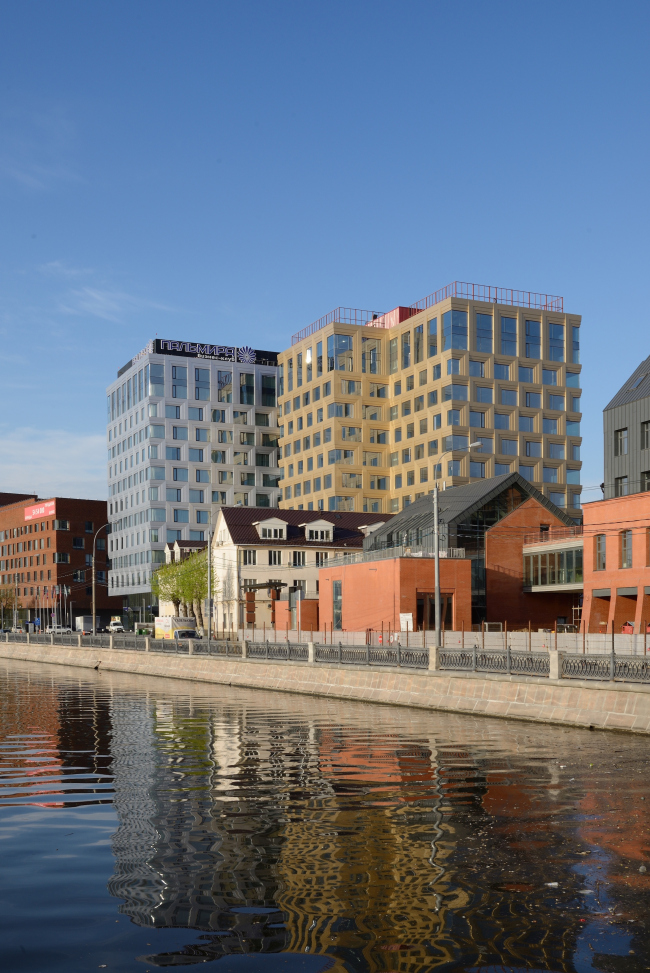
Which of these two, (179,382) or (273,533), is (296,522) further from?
(179,382)

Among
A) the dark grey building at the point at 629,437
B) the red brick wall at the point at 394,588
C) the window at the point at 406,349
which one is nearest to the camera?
the red brick wall at the point at 394,588

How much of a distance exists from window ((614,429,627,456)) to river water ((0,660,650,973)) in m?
49.3

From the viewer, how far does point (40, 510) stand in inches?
6895

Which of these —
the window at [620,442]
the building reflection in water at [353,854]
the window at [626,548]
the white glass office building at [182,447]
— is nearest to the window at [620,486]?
the window at [620,442]

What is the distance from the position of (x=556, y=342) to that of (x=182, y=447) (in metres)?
56.2

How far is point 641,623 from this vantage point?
200 ft

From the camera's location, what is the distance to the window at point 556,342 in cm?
11394

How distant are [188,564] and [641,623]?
188 feet

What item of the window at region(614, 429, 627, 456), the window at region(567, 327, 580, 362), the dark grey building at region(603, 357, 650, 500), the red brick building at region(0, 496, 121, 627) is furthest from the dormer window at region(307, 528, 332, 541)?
the red brick building at region(0, 496, 121, 627)

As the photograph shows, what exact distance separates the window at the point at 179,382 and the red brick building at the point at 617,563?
86603mm

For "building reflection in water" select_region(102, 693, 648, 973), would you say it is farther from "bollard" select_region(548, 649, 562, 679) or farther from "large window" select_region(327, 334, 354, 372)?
"large window" select_region(327, 334, 354, 372)

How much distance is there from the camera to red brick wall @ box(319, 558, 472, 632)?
6806 cm

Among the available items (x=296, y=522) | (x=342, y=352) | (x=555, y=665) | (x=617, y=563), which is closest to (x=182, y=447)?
(x=342, y=352)

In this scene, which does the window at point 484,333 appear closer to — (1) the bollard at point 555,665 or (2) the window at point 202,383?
(2) the window at point 202,383
